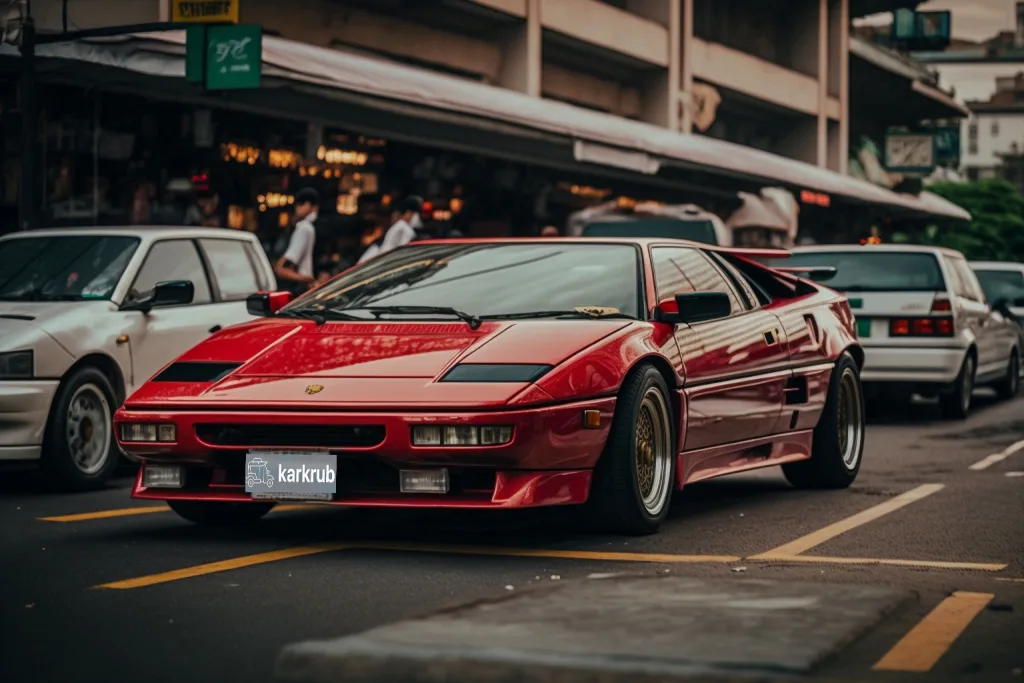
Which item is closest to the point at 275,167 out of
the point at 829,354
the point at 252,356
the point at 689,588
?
the point at 829,354

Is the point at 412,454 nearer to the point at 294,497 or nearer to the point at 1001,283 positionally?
the point at 294,497

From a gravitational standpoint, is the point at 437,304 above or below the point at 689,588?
above

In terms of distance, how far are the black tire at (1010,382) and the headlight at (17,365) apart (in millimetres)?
11772

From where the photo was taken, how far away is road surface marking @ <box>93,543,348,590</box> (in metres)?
6.27

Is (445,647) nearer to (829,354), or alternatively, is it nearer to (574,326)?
(574,326)

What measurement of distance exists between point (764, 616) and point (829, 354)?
4648mm

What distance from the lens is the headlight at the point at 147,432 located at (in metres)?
7.12

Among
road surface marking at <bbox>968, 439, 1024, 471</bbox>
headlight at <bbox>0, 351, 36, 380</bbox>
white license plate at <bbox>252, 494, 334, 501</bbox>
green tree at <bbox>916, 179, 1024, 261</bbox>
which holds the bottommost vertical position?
road surface marking at <bbox>968, 439, 1024, 471</bbox>

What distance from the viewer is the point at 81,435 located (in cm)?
996

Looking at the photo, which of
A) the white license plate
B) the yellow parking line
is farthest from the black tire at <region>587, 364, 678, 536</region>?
the yellow parking line

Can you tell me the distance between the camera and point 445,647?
15.3ft

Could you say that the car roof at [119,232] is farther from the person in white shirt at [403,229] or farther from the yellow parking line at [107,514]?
the person in white shirt at [403,229]

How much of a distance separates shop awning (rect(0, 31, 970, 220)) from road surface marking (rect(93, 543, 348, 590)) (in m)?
8.55

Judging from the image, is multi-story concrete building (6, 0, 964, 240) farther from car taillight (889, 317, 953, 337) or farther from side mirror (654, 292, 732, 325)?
side mirror (654, 292, 732, 325)
